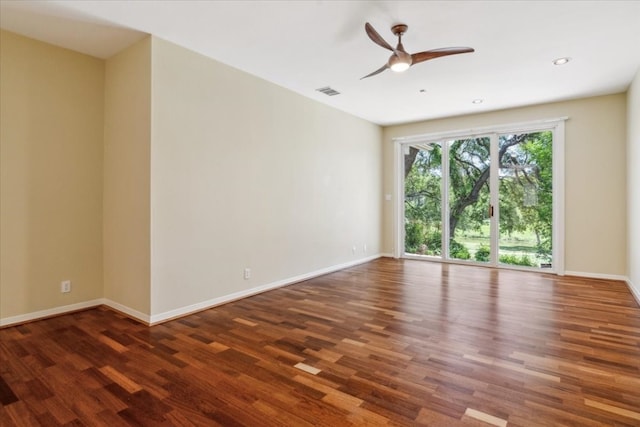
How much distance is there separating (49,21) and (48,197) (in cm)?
160

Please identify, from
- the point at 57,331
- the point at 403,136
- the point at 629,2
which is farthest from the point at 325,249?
the point at 629,2

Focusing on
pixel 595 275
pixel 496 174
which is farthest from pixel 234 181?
pixel 595 275

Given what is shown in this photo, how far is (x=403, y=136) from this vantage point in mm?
6992

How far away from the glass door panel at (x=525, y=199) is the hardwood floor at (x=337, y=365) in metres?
1.83

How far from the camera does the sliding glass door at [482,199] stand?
18.8ft

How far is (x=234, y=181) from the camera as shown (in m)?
4.07

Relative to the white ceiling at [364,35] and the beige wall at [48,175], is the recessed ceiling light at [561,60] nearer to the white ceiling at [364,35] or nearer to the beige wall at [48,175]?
the white ceiling at [364,35]

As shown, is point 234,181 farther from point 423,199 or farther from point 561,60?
point 423,199

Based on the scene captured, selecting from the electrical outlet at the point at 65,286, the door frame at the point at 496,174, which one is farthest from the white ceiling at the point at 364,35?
the electrical outlet at the point at 65,286

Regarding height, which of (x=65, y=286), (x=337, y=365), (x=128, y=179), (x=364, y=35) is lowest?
(x=337, y=365)

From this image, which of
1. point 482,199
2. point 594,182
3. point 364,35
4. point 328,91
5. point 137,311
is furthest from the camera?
point 482,199

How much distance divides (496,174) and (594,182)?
135cm

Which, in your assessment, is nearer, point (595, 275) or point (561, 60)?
point (561, 60)

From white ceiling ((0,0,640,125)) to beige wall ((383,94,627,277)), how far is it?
582 millimetres
